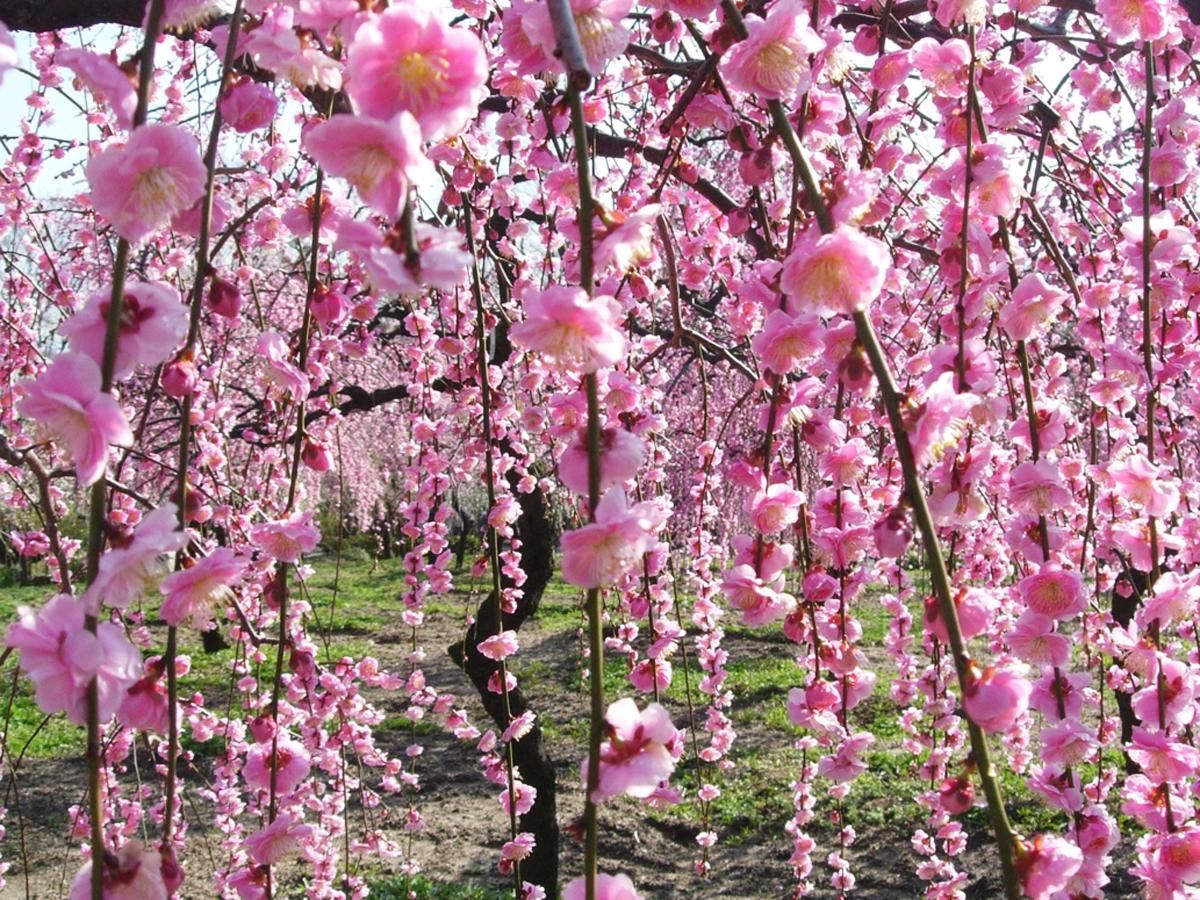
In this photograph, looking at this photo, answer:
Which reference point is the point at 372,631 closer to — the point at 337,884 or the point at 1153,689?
the point at 337,884

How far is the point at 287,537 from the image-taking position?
1.12 metres

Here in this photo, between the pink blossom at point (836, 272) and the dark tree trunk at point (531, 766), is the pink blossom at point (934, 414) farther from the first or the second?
the dark tree trunk at point (531, 766)

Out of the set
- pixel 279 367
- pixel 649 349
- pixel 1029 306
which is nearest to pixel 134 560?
pixel 279 367

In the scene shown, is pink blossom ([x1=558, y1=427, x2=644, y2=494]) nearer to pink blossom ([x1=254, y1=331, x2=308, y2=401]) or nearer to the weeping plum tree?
the weeping plum tree

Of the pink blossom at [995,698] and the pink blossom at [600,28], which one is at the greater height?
the pink blossom at [600,28]

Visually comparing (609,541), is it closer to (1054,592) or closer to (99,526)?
(99,526)

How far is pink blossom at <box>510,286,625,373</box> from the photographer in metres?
0.71

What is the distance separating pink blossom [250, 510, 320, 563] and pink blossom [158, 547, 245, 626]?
249mm

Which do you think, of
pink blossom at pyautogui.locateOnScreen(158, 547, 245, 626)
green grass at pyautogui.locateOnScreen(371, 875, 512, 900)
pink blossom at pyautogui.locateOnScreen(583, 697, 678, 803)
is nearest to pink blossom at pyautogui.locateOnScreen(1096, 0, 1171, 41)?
pink blossom at pyautogui.locateOnScreen(583, 697, 678, 803)

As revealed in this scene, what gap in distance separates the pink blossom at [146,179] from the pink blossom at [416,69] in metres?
0.18

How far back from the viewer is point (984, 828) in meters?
4.86

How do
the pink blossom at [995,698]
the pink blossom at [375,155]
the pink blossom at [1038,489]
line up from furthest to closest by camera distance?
the pink blossom at [1038,489] < the pink blossom at [995,698] < the pink blossom at [375,155]

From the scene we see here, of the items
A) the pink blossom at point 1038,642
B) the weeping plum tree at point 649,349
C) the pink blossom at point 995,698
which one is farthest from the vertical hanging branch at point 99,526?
the pink blossom at point 1038,642

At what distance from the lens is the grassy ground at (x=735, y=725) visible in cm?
491
